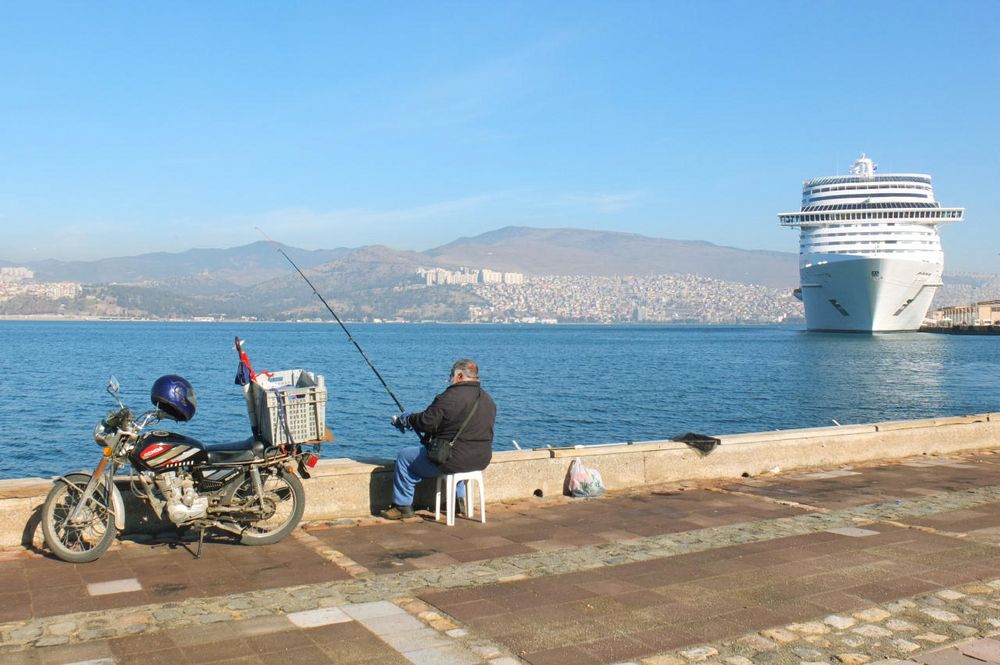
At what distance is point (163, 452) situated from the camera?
20.7ft

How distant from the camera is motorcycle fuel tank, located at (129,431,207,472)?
20.6 ft

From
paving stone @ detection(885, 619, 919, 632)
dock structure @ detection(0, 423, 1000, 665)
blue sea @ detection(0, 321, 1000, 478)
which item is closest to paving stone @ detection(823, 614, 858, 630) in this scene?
dock structure @ detection(0, 423, 1000, 665)

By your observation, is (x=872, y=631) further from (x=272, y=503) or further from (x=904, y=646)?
(x=272, y=503)

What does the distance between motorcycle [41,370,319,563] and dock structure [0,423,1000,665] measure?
0.69 ft

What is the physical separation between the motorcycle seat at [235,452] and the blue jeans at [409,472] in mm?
1297

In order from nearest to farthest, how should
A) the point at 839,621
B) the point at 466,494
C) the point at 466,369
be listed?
the point at 839,621
the point at 466,369
the point at 466,494

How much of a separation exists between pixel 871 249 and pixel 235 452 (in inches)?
3793

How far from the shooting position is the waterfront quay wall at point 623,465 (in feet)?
22.4

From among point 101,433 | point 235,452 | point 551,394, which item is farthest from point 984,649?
point 551,394

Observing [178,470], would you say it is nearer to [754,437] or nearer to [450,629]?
[450,629]

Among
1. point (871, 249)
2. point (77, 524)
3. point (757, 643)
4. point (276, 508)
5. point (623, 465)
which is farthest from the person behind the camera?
point (871, 249)

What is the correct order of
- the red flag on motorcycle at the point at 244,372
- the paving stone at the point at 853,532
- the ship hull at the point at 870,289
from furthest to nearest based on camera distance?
the ship hull at the point at 870,289 → the paving stone at the point at 853,532 → the red flag on motorcycle at the point at 244,372

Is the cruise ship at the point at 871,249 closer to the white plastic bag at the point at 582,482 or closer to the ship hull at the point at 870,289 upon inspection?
the ship hull at the point at 870,289

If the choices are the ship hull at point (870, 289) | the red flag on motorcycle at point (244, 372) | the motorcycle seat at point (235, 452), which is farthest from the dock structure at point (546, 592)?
the ship hull at point (870, 289)
